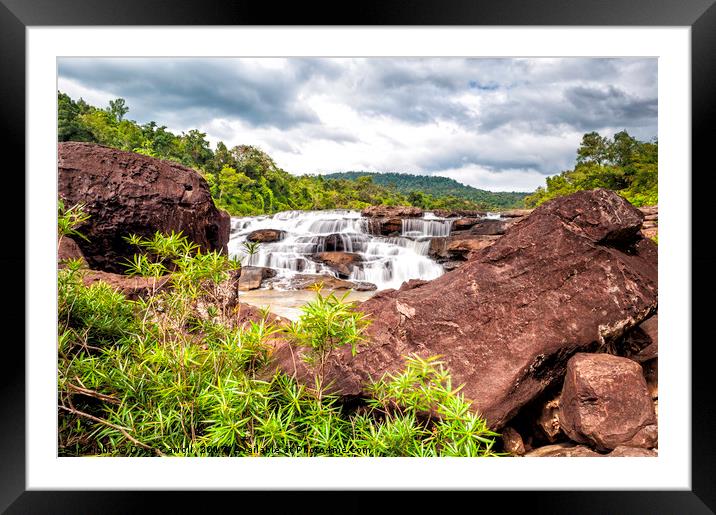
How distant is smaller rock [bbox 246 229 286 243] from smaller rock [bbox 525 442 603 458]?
22.0 ft

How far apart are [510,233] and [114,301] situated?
182 centimetres

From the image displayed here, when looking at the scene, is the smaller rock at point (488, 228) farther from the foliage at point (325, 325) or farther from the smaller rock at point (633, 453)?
the foliage at point (325, 325)

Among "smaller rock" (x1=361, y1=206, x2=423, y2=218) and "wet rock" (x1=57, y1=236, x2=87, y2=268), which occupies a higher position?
"smaller rock" (x1=361, y1=206, x2=423, y2=218)

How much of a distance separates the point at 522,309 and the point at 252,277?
477 cm

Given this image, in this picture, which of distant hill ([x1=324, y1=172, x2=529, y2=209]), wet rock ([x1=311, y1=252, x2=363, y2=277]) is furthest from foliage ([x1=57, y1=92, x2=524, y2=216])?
wet rock ([x1=311, y1=252, x2=363, y2=277])

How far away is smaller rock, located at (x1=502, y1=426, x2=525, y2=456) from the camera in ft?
5.18

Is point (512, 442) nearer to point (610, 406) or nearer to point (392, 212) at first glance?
point (610, 406)

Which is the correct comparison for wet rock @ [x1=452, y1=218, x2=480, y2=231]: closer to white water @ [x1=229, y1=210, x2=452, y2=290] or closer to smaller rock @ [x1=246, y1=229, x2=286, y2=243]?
white water @ [x1=229, y1=210, x2=452, y2=290]

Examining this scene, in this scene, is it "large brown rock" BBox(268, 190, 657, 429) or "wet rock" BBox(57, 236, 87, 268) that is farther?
"wet rock" BBox(57, 236, 87, 268)

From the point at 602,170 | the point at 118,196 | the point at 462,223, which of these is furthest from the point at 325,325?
the point at 462,223
